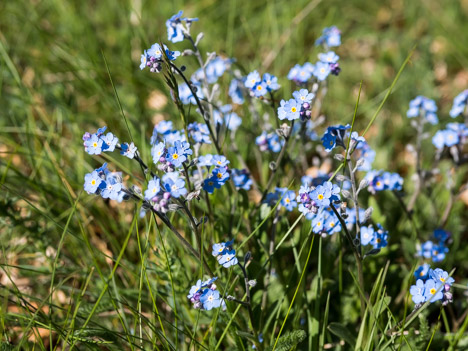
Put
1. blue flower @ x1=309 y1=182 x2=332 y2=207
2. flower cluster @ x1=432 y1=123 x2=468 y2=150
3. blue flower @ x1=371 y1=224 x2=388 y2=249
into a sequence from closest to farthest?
blue flower @ x1=309 y1=182 x2=332 y2=207 < blue flower @ x1=371 y1=224 x2=388 y2=249 < flower cluster @ x1=432 y1=123 x2=468 y2=150

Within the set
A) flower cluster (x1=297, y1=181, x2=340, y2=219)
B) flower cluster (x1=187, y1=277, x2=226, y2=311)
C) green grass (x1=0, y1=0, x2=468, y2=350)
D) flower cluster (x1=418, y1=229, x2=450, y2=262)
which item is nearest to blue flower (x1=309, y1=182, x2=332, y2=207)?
flower cluster (x1=297, y1=181, x2=340, y2=219)

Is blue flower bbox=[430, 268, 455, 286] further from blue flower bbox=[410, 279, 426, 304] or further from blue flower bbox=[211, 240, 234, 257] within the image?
blue flower bbox=[211, 240, 234, 257]

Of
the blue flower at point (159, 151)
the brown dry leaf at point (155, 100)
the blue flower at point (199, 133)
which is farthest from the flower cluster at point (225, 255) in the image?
the brown dry leaf at point (155, 100)

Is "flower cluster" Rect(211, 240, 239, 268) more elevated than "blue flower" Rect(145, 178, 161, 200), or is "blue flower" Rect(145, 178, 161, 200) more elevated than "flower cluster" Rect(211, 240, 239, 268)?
"blue flower" Rect(145, 178, 161, 200)

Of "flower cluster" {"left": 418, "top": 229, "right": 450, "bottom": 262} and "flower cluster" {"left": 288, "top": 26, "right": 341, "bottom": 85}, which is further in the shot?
"flower cluster" {"left": 418, "top": 229, "right": 450, "bottom": 262}

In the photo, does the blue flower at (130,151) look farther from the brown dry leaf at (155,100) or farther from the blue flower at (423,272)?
the brown dry leaf at (155,100)

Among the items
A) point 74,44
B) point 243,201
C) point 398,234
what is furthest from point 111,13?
point 398,234

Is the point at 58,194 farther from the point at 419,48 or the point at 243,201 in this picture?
the point at 419,48
